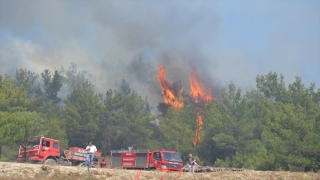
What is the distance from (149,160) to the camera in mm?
28078

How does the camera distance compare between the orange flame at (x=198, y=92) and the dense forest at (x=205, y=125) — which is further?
the orange flame at (x=198, y=92)

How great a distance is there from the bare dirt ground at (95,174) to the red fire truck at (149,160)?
24.3 ft

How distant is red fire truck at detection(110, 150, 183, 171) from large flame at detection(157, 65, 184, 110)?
40575 mm

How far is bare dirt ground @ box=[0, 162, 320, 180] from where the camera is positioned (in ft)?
55.1

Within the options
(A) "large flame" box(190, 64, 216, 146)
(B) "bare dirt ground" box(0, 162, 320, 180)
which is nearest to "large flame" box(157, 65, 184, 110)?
(A) "large flame" box(190, 64, 216, 146)

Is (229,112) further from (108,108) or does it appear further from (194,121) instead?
(108,108)

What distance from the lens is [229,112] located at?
5053 cm

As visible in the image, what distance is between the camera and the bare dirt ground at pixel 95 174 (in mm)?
16781

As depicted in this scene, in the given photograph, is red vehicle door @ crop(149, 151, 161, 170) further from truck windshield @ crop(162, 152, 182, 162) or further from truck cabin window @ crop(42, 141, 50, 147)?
truck cabin window @ crop(42, 141, 50, 147)

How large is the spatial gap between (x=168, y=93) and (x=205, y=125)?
97.5 feet

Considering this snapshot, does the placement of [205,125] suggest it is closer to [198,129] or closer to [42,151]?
[198,129]

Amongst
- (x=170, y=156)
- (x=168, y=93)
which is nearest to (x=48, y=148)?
(x=170, y=156)

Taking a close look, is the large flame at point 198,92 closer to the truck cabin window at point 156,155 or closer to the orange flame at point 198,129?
the orange flame at point 198,129

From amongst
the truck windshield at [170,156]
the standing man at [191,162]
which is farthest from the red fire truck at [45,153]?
the standing man at [191,162]
